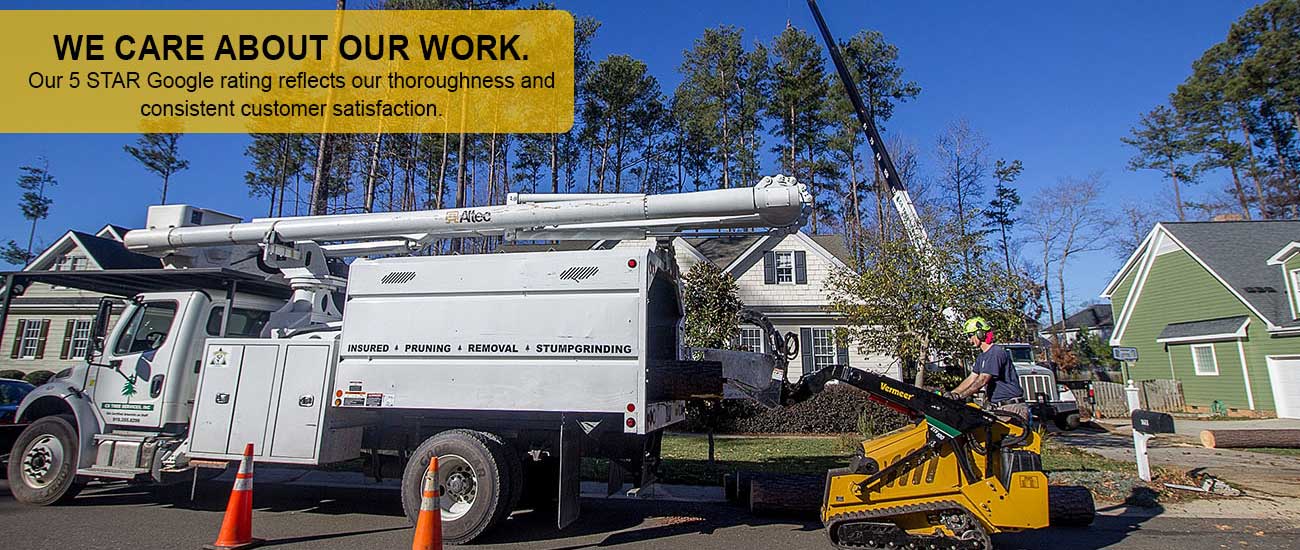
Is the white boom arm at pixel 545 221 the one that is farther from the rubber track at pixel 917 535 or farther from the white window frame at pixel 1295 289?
the white window frame at pixel 1295 289

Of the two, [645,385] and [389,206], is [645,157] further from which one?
[645,385]

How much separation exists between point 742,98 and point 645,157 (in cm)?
589

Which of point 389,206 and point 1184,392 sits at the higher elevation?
point 389,206

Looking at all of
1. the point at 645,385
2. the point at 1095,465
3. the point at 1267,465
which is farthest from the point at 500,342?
the point at 1267,465

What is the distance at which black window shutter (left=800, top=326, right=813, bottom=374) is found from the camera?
838 inches

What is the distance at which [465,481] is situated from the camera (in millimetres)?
5961

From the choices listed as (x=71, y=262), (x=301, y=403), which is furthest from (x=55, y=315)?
(x=301, y=403)

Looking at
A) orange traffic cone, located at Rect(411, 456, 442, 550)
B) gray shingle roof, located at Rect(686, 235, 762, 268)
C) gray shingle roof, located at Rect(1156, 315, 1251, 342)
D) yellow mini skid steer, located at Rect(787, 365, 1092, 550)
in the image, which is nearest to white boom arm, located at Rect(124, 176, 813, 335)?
yellow mini skid steer, located at Rect(787, 365, 1092, 550)

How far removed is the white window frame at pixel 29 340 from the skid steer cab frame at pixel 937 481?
38.0 meters

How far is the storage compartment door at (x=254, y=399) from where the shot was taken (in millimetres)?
6477

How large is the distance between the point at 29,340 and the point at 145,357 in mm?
32057

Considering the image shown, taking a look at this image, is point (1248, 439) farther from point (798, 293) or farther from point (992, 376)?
point (798, 293)

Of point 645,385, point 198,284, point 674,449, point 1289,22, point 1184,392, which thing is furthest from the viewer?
point 1289,22

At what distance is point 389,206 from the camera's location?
28250 millimetres
